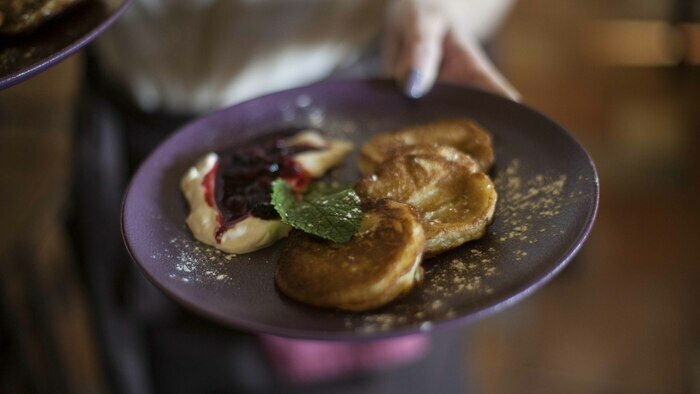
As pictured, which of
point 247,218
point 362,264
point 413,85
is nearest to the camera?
point 362,264

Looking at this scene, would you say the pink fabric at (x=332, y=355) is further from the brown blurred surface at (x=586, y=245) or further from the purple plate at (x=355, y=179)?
the purple plate at (x=355, y=179)

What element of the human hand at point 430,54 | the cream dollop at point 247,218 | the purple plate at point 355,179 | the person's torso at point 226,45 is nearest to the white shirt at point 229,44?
the person's torso at point 226,45

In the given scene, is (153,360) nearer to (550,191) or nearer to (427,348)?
(427,348)

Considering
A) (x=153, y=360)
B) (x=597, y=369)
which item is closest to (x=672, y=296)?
(x=597, y=369)

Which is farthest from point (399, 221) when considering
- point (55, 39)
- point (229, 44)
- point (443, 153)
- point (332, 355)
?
point (332, 355)

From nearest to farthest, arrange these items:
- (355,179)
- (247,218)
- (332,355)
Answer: (247,218) → (355,179) → (332,355)

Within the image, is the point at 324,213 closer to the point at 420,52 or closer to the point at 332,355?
the point at 420,52
